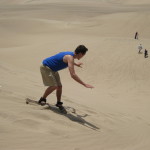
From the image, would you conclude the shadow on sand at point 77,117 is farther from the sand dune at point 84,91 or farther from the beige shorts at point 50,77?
the beige shorts at point 50,77

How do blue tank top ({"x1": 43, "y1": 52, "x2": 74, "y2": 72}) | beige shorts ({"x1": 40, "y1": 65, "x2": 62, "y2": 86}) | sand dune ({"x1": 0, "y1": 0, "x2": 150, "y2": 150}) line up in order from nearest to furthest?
1. sand dune ({"x1": 0, "y1": 0, "x2": 150, "y2": 150})
2. blue tank top ({"x1": 43, "y1": 52, "x2": 74, "y2": 72})
3. beige shorts ({"x1": 40, "y1": 65, "x2": 62, "y2": 86})

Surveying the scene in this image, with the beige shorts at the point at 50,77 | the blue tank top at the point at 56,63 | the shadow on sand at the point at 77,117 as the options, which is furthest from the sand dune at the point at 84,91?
the blue tank top at the point at 56,63

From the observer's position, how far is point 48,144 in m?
4.17

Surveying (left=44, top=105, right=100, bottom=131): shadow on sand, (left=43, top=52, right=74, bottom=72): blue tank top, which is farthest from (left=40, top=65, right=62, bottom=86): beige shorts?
(left=44, top=105, right=100, bottom=131): shadow on sand

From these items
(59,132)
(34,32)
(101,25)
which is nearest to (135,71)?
(59,132)

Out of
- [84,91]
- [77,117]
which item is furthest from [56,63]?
[84,91]

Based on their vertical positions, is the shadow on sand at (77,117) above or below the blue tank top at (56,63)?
below

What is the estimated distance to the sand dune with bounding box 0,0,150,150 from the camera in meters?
4.61

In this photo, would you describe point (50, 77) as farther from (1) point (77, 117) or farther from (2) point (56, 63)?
→ (1) point (77, 117)

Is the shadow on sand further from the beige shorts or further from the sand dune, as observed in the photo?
the beige shorts

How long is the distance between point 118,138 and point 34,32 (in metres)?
29.9

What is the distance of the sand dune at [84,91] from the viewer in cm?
461

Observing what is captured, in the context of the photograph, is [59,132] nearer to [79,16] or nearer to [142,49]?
[142,49]

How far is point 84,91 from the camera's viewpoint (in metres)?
12.3
